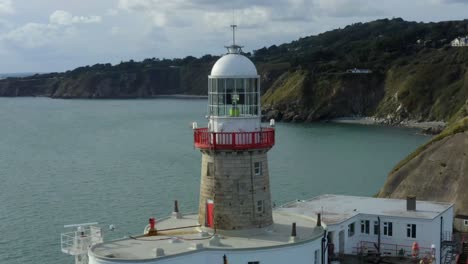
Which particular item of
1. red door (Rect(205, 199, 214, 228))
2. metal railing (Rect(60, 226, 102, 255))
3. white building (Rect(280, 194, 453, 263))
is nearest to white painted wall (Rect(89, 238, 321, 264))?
red door (Rect(205, 199, 214, 228))

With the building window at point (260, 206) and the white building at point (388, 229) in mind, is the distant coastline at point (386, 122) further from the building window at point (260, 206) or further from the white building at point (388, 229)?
the building window at point (260, 206)

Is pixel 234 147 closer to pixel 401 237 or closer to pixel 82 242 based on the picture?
pixel 82 242

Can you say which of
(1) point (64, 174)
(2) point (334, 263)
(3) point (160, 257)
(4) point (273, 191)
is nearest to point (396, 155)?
(4) point (273, 191)

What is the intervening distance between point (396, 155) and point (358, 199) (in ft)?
169

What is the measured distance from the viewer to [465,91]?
12938 centimetres

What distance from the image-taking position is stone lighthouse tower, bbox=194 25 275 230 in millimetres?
21266

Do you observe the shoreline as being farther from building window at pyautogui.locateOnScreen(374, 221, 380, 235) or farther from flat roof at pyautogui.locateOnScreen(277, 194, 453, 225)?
building window at pyautogui.locateOnScreen(374, 221, 380, 235)

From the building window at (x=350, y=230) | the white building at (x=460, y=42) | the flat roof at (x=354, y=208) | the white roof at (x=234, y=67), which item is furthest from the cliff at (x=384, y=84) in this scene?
the white roof at (x=234, y=67)

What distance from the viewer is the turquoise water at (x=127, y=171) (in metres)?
44.9

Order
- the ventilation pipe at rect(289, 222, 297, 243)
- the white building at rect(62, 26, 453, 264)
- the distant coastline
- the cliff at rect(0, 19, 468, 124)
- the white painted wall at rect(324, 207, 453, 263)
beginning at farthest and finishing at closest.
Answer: the cliff at rect(0, 19, 468, 124) < the distant coastline < the white painted wall at rect(324, 207, 453, 263) < the ventilation pipe at rect(289, 222, 297, 243) < the white building at rect(62, 26, 453, 264)

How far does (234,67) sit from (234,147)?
2.45m

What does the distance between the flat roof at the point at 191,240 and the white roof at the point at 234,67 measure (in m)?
4.87

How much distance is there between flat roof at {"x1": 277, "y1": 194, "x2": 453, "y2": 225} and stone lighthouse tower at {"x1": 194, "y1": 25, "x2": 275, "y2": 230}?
6564 mm

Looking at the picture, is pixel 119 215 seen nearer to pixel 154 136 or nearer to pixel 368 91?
pixel 154 136
